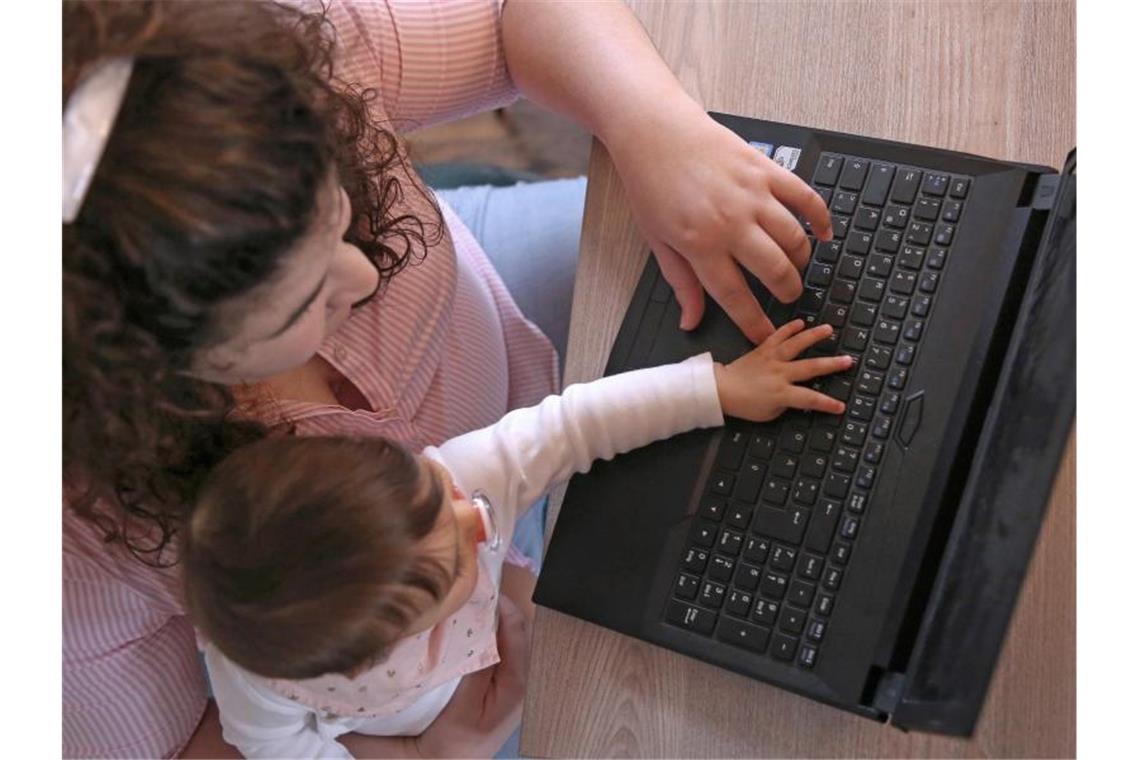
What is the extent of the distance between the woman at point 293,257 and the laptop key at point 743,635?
7.7 inches

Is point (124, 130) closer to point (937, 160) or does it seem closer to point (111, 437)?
point (111, 437)

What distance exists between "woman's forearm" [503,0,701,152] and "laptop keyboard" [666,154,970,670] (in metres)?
0.15

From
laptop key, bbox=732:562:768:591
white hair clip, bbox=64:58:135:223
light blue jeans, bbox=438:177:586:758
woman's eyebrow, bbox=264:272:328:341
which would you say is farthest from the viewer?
Answer: light blue jeans, bbox=438:177:586:758

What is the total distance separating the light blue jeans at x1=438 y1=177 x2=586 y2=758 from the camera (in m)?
1.05

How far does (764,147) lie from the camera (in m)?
0.79

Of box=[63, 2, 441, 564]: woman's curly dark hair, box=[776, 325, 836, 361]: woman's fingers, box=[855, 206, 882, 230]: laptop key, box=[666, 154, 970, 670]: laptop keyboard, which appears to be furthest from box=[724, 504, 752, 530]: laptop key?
box=[63, 2, 441, 564]: woman's curly dark hair

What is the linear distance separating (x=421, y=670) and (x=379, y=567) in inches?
6.2

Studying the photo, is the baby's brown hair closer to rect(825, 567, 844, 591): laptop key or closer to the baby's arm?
the baby's arm

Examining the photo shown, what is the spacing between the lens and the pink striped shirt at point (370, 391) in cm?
77

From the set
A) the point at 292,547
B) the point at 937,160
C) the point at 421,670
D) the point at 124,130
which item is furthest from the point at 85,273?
the point at 937,160

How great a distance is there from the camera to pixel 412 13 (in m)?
0.82

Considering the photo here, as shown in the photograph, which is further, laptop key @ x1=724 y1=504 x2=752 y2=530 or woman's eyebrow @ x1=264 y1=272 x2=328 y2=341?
laptop key @ x1=724 y1=504 x2=752 y2=530

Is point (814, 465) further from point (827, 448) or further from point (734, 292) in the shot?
point (734, 292)

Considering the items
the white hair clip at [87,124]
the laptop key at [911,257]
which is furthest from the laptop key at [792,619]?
the white hair clip at [87,124]
